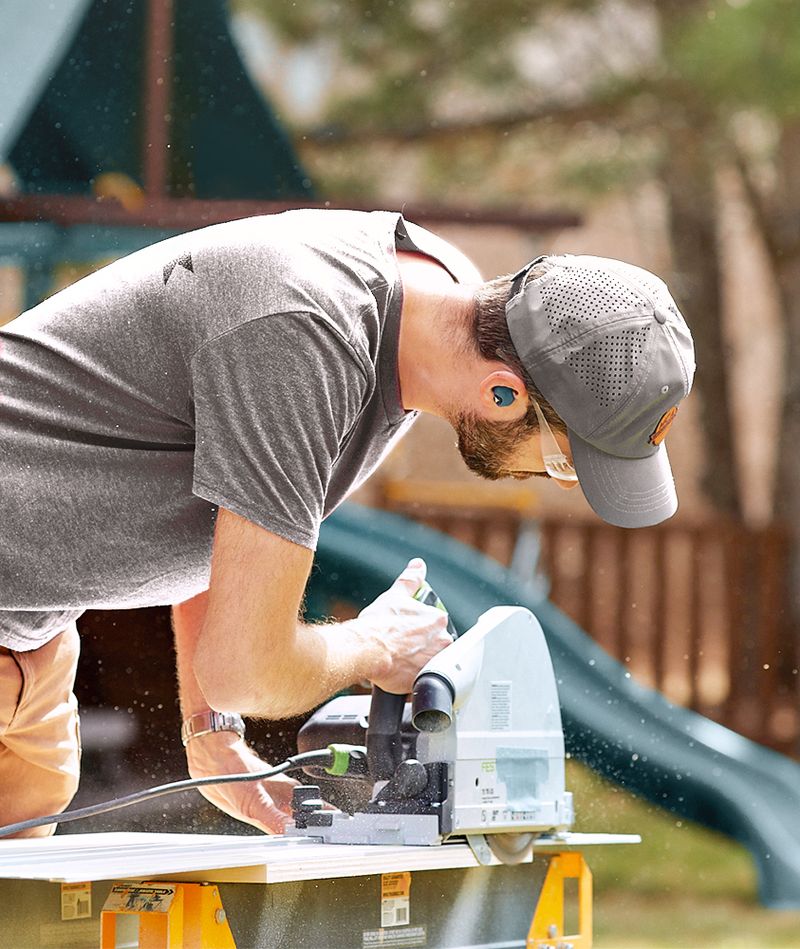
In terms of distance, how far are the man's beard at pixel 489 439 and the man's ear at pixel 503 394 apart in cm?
2

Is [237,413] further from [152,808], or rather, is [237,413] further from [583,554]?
[583,554]

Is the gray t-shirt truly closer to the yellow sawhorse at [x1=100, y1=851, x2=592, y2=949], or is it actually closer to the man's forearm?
the man's forearm

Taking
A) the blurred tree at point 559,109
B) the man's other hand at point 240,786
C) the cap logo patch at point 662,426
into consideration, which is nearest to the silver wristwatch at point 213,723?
the man's other hand at point 240,786

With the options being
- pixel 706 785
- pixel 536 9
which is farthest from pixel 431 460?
pixel 706 785

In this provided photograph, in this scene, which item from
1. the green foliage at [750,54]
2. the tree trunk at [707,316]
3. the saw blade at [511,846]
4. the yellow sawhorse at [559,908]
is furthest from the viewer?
the tree trunk at [707,316]

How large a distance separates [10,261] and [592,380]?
2.29 metres

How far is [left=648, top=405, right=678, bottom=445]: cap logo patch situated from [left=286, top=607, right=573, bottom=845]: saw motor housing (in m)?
0.29

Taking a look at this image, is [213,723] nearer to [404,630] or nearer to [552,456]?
[404,630]

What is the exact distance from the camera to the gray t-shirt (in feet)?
4.67

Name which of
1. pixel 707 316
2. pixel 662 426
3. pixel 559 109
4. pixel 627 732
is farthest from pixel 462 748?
pixel 707 316

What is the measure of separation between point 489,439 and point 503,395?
0.21 ft

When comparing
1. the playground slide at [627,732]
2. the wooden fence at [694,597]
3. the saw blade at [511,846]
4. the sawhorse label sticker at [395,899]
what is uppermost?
the wooden fence at [694,597]

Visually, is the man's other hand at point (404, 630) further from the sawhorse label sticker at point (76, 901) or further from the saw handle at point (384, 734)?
the sawhorse label sticker at point (76, 901)

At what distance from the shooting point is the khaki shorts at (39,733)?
73.4 inches
